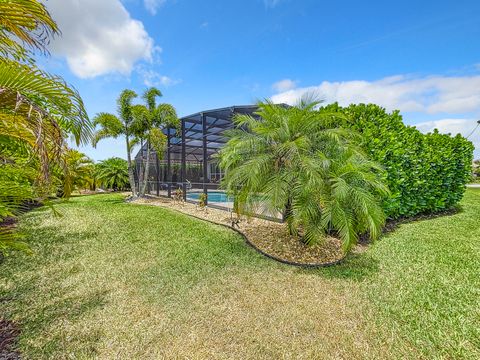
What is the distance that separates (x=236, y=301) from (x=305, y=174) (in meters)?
2.36

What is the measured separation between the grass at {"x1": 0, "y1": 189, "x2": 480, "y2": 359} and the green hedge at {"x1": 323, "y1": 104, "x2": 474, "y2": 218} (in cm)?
161

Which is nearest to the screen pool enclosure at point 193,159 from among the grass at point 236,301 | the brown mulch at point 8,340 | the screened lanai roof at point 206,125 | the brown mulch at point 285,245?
the screened lanai roof at point 206,125

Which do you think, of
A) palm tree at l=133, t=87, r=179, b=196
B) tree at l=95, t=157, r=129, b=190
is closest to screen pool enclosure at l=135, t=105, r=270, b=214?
palm tree at l=133, t=87, r=179, b=196

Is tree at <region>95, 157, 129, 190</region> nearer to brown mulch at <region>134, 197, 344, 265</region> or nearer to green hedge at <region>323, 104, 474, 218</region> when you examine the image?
brown mulch at <region>134, 197, 344, 265</region>

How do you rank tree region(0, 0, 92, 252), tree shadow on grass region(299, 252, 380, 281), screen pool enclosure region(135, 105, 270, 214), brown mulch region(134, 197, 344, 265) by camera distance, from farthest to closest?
1. screen pool enclosure region(135, 105, 270, 214)
2. brown mulch region(134, 197, 344, 265)
3. tree shadow on grass region(299, 252, 380, 281)
4. tree region(0, 0, 92, 252)

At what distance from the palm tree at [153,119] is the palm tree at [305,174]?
8.38 meters

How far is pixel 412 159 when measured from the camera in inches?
267

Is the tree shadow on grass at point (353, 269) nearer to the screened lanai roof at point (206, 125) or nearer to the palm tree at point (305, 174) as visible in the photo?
the palm tree at point (305, 174)

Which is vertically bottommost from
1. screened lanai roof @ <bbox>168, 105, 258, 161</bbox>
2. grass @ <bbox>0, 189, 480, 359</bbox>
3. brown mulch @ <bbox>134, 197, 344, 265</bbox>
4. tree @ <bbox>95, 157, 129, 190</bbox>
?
grass @ <bbox>0, 189, 480, 359</bbox>

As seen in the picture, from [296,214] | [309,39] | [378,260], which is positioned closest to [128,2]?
[309,39]

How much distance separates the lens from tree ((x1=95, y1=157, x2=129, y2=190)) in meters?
19.4

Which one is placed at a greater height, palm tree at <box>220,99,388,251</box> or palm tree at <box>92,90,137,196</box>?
palm tree at <box>92,90,137,196</box>

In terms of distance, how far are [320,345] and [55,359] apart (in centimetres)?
264

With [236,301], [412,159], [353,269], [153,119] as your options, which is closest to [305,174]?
[353,269]
